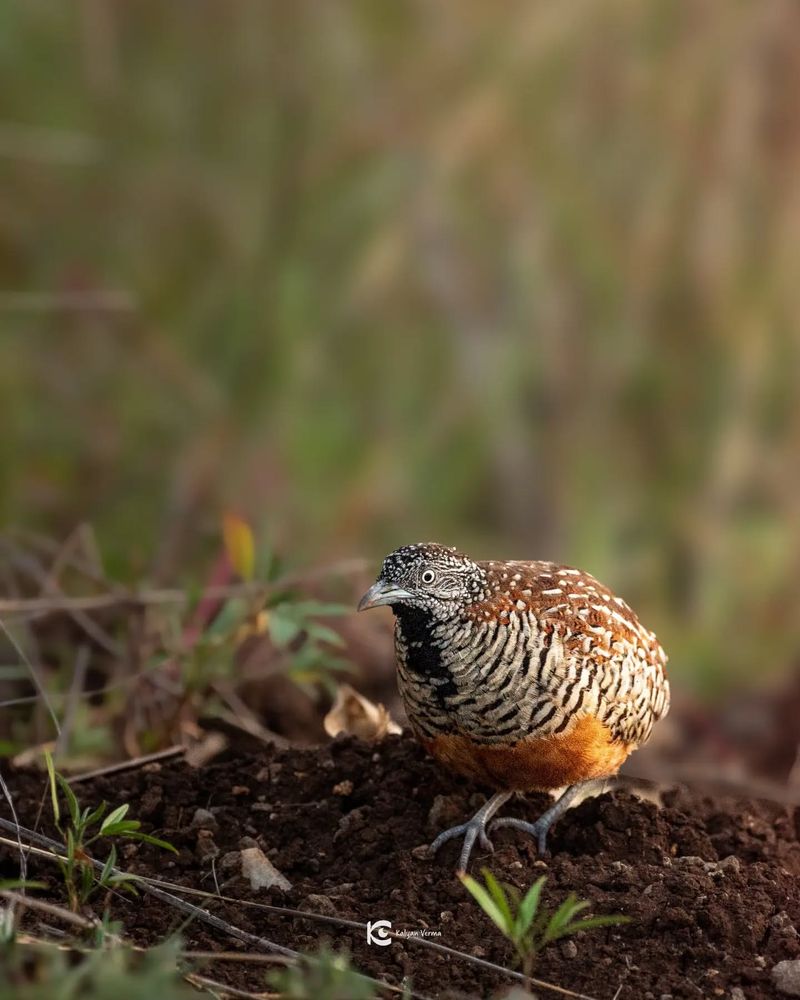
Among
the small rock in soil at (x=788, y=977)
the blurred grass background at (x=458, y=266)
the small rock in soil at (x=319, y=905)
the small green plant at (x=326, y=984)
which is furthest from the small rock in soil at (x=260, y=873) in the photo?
the blurred grass background at (x=458, y=266)

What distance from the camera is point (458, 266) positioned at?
8.45 m

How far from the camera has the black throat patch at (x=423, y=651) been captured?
371 cm

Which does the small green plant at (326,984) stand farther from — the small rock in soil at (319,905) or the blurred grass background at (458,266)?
the blurred grass background at (458,266)

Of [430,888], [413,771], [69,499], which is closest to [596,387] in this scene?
[69,499]

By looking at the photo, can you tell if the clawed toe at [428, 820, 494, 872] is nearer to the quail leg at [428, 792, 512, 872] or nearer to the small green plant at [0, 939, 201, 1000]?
the quail leg at [428, 792, 512, 872]

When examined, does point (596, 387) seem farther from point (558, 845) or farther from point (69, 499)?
point (558, 845)

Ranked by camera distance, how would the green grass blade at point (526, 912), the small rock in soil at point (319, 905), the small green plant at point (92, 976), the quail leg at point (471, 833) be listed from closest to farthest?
the small green plant at point (92, 976) → the green grass blade at point (526, 912) → the small rock in soil at point (319, 905) → the quail leg at point (471, 833)

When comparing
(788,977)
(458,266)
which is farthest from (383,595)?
(458,266)

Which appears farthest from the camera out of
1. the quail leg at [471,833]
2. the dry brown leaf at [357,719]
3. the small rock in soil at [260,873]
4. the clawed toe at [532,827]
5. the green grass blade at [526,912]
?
the dry brown leaf at [357,719]

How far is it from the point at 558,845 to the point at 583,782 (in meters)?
0.19

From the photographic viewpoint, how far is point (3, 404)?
7.00m

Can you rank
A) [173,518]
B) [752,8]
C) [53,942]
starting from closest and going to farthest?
[53,942], [173,518], [752,8]

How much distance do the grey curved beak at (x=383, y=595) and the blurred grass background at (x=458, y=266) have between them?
373 cm

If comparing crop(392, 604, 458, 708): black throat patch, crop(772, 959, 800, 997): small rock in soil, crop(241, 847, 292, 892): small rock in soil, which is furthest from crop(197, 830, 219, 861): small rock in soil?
crop(772, 959, 800, 997): small rock in soil
